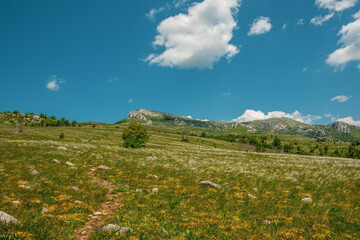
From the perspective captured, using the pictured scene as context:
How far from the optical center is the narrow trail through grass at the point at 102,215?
7088 mm

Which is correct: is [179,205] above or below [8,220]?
below

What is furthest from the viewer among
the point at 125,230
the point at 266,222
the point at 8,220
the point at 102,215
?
the point at 102,215

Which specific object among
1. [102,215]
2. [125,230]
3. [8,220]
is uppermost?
[8,220]

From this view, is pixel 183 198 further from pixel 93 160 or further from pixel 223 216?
pixel 93 160

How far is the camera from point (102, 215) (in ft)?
29.0

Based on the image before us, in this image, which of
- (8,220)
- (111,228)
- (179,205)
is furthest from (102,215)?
(179,205)

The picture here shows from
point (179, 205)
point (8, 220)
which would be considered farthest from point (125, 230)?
point (8, 220)

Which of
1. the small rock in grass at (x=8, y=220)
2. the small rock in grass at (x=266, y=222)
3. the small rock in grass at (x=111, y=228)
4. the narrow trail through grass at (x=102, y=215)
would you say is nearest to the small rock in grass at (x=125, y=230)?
the small rock in grass at (x=111, y=228)

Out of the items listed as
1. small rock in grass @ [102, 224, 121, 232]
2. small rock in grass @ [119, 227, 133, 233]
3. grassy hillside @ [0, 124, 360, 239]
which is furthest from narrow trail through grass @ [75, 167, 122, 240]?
small rock in grass @ [119, 227, 133, 233]

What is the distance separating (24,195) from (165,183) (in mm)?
Answer: 8860

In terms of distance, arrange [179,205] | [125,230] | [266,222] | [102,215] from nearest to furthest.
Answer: [125,230] < [266,222] < [102,215] < [179,205]

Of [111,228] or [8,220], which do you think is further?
[111,228]

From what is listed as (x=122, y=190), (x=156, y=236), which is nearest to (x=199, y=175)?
(x=122, y=190)

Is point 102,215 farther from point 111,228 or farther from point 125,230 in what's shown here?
point 125,230
